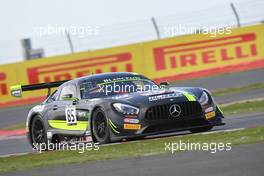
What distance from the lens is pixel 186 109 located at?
12.4 metres

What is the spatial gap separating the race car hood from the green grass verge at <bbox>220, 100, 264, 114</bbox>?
418cm

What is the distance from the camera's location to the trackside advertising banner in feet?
86.7

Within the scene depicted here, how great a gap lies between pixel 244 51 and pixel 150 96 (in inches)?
561

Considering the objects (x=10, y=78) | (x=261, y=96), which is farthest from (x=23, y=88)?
(x=10, y=78)

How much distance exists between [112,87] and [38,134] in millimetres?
1920

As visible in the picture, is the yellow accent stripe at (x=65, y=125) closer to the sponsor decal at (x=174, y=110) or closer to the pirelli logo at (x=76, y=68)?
the sponsor decal at (x=174, y=110)

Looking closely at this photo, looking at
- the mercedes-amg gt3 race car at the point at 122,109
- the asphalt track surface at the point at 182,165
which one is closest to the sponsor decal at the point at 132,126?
the mercedes-amg gt3 race car at the point at 122,109

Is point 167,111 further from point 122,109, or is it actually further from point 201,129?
point 201,129

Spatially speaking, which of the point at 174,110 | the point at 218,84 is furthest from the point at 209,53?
the point at 174,110

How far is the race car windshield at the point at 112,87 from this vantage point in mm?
13297

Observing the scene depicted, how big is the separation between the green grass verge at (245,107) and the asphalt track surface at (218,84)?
2050 mm

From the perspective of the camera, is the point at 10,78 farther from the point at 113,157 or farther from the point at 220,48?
the point at 113,157

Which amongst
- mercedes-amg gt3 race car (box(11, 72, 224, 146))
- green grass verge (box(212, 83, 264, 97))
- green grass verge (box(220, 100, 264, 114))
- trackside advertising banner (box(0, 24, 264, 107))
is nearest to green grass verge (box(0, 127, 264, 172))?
mercedes-amg gt3 race car (box(11, 72, 224, 146))

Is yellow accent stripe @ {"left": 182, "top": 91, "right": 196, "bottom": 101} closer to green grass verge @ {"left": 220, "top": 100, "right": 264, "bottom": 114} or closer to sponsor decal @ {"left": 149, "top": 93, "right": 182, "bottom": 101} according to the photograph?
sponsor decal @ {"left": 149, "top": 93, "right": 182, "bottom": 101}
